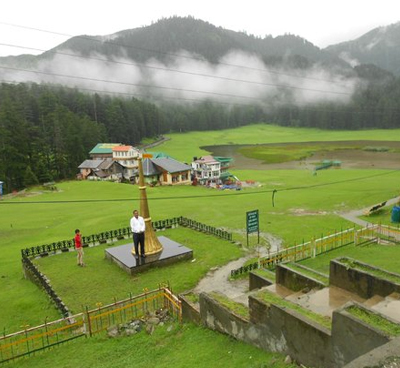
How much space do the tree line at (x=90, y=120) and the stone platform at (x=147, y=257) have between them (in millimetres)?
45500

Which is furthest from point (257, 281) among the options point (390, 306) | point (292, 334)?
point (292, 334)

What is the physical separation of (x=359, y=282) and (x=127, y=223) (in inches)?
815

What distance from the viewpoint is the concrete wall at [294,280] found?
39.4 ft

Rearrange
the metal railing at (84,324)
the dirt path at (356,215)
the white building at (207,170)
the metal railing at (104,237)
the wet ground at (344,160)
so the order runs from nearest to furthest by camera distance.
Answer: the metal railing at (84,324) → the metal railing at (104,237) → the dirt path at (356,215) → the white building at (207,170) → the wet ground at (344,160)

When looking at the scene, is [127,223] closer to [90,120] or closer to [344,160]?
[344,160]

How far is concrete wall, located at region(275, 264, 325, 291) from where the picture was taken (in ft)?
39.4

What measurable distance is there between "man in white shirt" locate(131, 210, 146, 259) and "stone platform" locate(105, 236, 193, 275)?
0.48 m

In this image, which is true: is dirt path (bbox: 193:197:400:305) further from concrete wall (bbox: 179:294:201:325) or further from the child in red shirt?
the child in red shirt

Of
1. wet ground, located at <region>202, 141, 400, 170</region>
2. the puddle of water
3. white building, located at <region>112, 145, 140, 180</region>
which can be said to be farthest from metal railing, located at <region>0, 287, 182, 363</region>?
wet ground, located at <region>202, 141, 400, 170</region>

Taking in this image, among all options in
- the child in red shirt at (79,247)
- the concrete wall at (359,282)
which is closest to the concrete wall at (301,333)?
the concrete wall at (359,282)

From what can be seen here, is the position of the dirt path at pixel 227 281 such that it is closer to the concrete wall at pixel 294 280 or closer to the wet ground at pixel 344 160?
the concrete wall at pixel 294 280

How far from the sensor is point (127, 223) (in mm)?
28531

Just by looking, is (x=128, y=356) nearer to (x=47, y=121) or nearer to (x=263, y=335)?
(x=263, y=335)

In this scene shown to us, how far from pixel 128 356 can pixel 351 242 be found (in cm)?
1552
